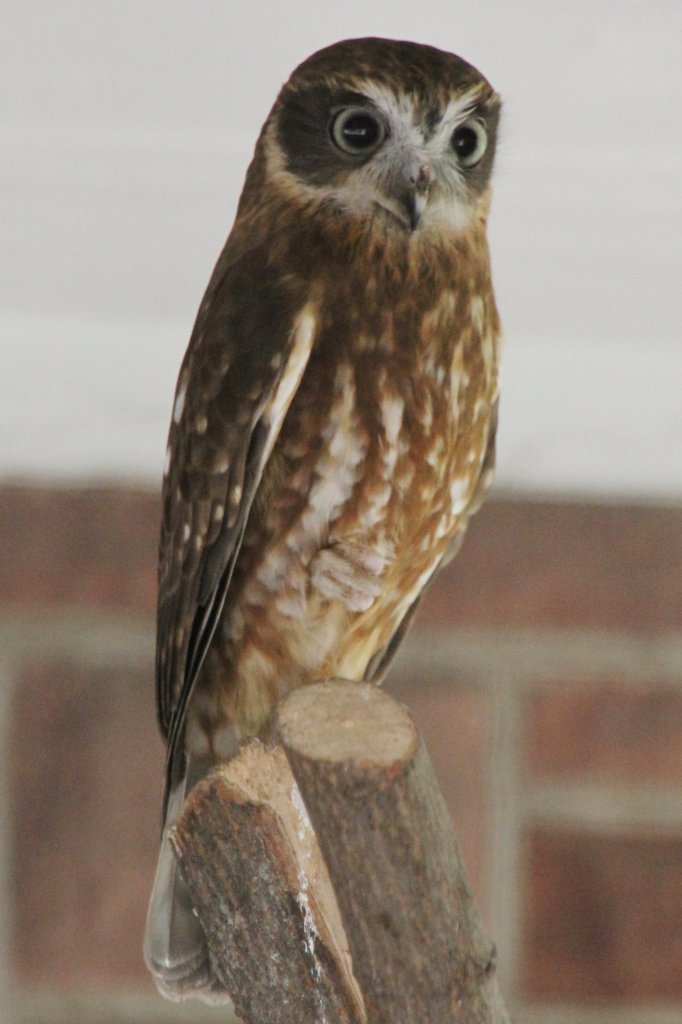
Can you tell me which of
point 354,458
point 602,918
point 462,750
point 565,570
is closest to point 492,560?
point 565,570

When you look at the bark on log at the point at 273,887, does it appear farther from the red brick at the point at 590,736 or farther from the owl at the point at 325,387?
the red brick at the point at 590,736

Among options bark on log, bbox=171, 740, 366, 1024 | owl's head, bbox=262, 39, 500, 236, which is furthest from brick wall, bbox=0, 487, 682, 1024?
bark on log, bbox=171, 740, 366, 1024

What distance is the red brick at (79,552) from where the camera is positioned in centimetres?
148

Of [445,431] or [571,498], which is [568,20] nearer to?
[445,431]

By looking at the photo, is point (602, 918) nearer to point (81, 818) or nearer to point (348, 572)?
point (81, 818)

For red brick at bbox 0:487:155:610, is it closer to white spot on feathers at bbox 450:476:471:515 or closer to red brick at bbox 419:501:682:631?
red brick at bbox 419:501:682:631

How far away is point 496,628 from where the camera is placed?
4.90 ft

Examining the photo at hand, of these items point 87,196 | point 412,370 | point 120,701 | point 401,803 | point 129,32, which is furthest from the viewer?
point 120,701

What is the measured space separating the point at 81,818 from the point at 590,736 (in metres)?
0.55

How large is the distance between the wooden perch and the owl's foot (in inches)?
10.3

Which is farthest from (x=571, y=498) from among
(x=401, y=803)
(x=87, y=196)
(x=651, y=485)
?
(x=401, y=803)

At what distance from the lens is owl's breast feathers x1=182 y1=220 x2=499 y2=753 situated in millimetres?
896

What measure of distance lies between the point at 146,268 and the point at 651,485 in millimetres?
611

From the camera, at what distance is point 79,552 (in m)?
1.48
